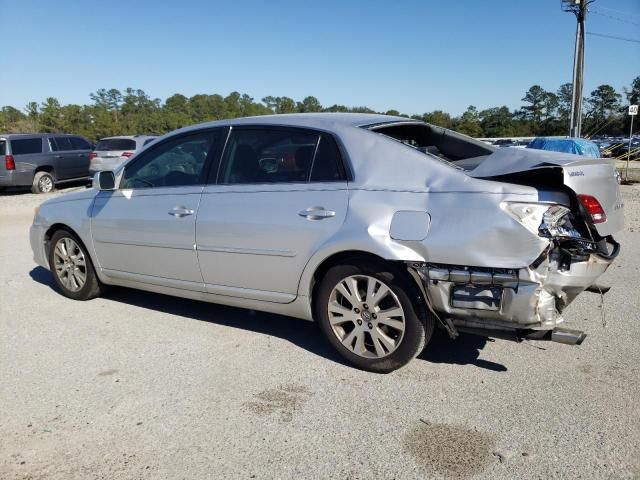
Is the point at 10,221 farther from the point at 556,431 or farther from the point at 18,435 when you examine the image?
the point at 556,431

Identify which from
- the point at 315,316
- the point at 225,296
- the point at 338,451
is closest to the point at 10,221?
the point at 225,296

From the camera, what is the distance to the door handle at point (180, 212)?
4258 mm

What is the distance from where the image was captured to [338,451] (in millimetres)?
2750

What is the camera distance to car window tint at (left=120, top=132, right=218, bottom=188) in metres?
4.38

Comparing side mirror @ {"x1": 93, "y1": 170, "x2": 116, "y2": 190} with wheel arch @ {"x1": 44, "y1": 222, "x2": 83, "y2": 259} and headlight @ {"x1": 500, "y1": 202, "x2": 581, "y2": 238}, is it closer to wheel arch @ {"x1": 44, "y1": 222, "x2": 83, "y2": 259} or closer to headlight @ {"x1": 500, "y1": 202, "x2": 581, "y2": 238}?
wheel arch @ {"x1": 44, "y1": 222, "x2": 83, "y2": 259}

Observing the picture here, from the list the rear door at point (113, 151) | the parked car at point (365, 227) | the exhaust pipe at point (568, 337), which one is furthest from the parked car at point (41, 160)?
the exhaust pipe at point (568, 337)

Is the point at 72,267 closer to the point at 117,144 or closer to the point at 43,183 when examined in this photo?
the point at 117,144

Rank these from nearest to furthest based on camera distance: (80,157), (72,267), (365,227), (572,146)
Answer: (365,227), (72,267), (572,146), (80,157)

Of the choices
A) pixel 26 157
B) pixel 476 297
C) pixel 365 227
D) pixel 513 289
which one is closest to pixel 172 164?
pixel 365 227

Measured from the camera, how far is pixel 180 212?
14.1 ft

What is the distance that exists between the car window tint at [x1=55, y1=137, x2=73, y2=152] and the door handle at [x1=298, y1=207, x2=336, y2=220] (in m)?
15.4

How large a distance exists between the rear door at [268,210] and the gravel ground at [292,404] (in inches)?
21.7

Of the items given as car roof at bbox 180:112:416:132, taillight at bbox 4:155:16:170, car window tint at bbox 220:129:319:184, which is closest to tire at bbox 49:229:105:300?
car roof at bbox 180:112:416:132

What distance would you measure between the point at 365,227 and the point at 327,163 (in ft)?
1.95
